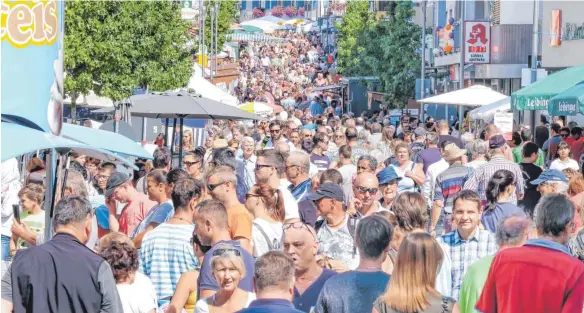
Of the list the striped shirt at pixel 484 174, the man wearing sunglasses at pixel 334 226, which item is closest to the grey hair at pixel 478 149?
the striped shirt at pixel 484 174

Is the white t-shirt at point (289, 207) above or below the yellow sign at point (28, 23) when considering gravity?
below

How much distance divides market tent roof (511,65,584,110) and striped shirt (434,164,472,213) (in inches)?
228

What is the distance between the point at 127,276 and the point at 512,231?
7.61ft

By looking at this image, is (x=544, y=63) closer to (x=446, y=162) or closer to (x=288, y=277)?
(x=446, y=162)

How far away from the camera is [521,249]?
727cm

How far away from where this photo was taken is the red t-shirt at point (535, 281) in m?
7.07

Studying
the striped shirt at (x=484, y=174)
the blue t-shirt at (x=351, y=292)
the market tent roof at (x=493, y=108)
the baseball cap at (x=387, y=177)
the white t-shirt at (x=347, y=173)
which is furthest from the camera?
the market tent roof at (x=493, y=108)

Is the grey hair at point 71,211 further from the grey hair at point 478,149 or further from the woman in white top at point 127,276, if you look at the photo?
the grey hair at point 478,149

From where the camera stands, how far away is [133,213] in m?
11.7

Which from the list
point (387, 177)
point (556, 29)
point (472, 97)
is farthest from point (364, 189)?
point (556, 29)

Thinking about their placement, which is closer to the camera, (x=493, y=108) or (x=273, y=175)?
(x=273, y=175)

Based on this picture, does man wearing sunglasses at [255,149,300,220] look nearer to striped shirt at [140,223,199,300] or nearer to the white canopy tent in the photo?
striped shirt at [140,223,199,300]

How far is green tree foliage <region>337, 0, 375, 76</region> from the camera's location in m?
66.8

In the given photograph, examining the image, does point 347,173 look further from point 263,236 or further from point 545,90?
point 545,90
